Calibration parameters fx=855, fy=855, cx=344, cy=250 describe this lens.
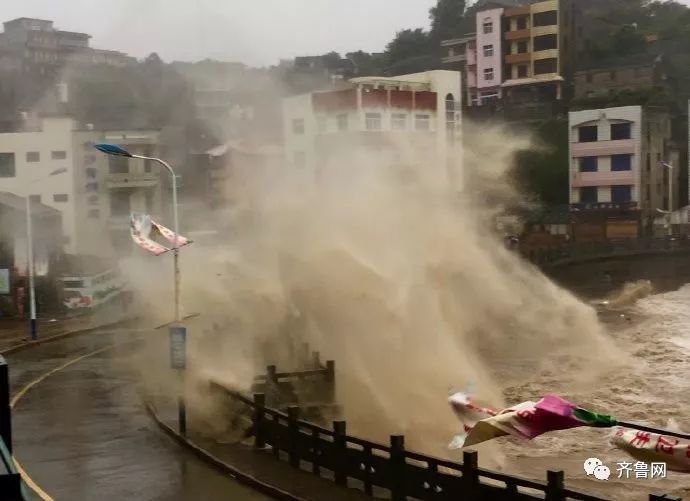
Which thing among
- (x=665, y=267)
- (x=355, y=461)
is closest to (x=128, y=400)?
(x=355, y=461)

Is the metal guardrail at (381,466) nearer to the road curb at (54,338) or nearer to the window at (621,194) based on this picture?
the road curb at (54,338)

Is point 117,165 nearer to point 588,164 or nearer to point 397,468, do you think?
point 397,468

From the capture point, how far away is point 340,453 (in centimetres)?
1088

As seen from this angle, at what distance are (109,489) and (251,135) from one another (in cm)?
1596

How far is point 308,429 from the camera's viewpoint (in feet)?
38.4

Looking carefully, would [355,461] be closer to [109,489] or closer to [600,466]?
[109,489]

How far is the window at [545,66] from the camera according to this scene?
62469mm

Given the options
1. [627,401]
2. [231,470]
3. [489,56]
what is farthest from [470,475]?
[489,56]

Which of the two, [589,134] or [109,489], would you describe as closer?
[109,489]

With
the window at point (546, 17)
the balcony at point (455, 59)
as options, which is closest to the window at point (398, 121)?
the window at point (546, 17)

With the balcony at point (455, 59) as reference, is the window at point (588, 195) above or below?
below

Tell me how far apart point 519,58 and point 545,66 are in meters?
2.04

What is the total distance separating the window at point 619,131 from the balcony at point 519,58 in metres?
9.24

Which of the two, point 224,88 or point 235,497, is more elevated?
point 224,88
